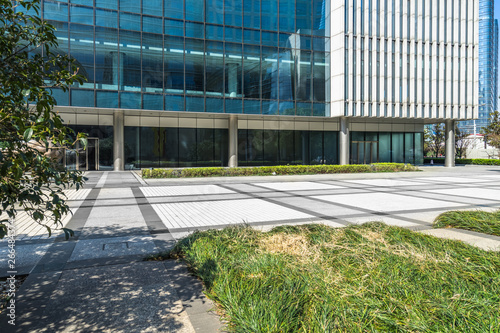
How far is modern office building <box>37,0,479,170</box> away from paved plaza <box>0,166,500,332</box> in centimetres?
1400

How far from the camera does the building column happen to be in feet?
95.4

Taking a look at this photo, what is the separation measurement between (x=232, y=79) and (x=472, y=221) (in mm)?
23954

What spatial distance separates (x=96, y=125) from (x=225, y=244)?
27.6 meters

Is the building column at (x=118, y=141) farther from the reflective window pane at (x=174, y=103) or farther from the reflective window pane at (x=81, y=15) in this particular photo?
the reflective window pane at (x=81, y=15)

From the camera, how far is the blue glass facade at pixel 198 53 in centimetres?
2528

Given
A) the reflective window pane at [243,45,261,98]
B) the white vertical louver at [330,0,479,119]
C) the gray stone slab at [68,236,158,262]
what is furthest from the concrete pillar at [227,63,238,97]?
the gray stone slab at [68,236,158,262]

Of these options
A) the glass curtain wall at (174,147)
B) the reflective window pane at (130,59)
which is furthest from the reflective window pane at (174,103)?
the glass curtain wall at (174,147)

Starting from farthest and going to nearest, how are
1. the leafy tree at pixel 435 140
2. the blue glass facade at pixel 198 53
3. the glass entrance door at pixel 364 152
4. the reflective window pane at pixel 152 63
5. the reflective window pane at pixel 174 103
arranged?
the leafy tree at pixel 435 140
the glass entrance door at pixel 364 152
the reflective window pane at pixel 174 103
the reflective window pane at pixel 152 63
the blue glass facade at pixel 198 53

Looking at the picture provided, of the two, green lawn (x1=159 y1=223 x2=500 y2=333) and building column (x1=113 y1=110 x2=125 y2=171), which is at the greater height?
building column (x1=113 y1=110 x2=125 y2=171)

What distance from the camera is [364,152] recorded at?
38.7 m

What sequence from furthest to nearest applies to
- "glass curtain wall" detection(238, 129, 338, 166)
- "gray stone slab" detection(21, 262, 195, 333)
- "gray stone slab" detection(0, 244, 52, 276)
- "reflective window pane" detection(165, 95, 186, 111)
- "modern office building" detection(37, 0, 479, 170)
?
"glass curtain wall" detection(238, 129, 338, 166) < "reflective window pane" detection(165, 95, 186, 111) < "modern office building" detection(37, 0, 479, 170) < "gray stone slab" detection(0, 244, 52, 276) < "gray stone slab" detection(21, 262, 195, 333)

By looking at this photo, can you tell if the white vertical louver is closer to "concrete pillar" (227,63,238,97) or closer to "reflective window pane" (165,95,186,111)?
"concrete pillar" (227,63,238,97)

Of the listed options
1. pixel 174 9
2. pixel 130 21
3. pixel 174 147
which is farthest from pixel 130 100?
pixel 174 9

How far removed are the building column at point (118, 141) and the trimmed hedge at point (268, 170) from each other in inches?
327
